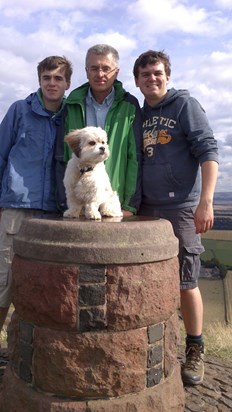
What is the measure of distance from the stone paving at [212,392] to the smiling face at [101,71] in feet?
10.3

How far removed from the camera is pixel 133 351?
9.87 feet

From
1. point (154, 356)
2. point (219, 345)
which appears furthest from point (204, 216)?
point (219, 345)

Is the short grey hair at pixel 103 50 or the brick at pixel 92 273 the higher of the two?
the short grey hair at pixel 103 50

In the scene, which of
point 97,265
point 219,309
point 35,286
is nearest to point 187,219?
point 97,265

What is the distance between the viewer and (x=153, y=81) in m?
4.07

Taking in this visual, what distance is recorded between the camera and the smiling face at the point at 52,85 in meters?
4.10

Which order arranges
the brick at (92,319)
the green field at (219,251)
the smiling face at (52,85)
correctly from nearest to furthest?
1. the brick at (92,319)
2. the smiling face at (52,85)
3. the green field at (219,251)

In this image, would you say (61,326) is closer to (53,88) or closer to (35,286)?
(35,286)

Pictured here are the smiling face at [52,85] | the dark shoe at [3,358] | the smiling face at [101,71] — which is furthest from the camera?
the dark shoe at [3,358]

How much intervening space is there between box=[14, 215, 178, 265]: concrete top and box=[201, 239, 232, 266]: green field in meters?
31.3

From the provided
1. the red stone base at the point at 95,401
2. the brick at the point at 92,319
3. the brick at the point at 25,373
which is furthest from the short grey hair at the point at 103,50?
the red stone base at the point at 95,401

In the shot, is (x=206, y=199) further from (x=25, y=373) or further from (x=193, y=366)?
(x=25, y=373)

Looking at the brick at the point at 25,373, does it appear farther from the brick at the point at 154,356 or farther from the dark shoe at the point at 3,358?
the dark shoe at the point at 3,358

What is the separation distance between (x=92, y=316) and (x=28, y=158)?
6.16 ft
